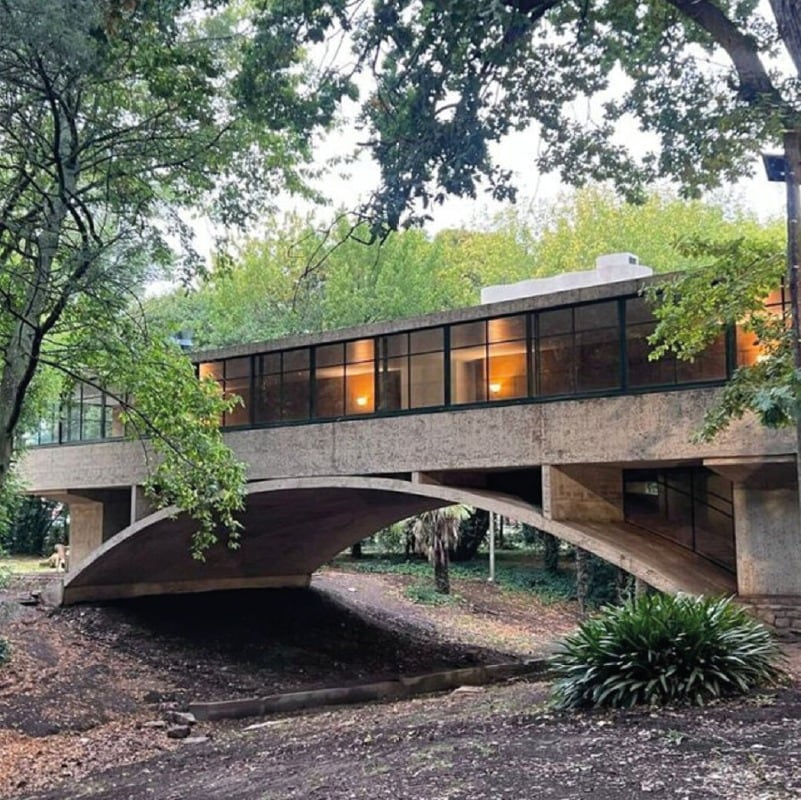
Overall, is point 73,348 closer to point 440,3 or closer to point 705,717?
point 440,3

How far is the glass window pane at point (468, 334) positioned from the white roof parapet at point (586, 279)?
1861mm

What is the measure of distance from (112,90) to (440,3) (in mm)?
5343

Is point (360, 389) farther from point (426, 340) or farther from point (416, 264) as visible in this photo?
point (416, 264)

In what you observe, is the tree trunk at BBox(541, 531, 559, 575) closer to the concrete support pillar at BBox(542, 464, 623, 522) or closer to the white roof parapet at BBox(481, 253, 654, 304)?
the white roof parapet at BBox(481, 253, 654, 304)

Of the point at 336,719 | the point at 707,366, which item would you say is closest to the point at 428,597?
the point at 336,719

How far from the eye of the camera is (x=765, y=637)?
8.53 meters

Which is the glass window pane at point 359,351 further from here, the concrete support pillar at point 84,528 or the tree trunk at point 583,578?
the tree trunk at point 583,578

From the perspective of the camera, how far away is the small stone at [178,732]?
12500mm

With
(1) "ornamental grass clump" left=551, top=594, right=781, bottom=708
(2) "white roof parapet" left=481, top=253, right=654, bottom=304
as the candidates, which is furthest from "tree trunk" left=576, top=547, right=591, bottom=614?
(1) "ornamental grass clump" left=551, top=594, right=781, bottom=708

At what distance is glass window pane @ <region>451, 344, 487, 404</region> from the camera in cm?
1429

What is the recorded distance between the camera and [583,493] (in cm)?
1345

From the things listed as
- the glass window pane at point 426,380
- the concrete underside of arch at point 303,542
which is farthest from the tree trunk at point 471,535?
the glass window pane at point 426,380

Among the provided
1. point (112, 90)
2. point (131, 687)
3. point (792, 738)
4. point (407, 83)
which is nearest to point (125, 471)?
point (131, 687)

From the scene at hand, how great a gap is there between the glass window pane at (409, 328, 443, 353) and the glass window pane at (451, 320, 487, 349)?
27 centimetres
